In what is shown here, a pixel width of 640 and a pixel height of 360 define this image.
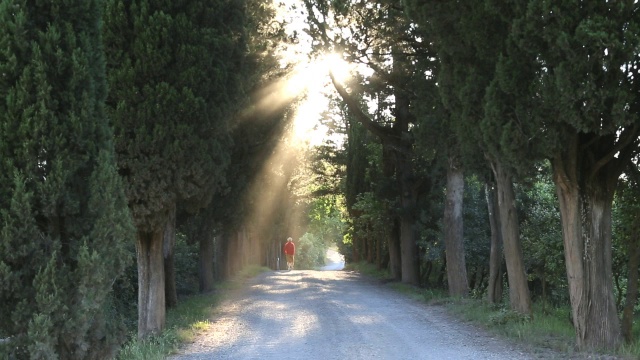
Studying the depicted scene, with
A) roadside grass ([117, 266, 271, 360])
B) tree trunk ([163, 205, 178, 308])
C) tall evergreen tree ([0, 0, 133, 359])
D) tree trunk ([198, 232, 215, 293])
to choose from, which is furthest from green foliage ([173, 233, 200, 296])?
tall evergreen tree ([0, 0, 133, 359])

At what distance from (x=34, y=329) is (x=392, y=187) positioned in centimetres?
1989

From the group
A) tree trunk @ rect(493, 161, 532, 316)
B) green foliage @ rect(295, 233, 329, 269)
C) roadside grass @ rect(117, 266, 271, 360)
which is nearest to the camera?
roadside grass @ rect(117, 266, 271, 360)

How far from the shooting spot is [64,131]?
21.1ft

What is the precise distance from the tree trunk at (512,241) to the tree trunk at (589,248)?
3227mm

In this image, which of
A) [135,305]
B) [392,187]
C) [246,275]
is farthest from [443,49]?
[246,275]

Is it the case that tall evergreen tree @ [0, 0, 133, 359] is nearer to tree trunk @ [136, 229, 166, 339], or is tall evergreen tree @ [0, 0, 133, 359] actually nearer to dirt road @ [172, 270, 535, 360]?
dirt road @ [172, 270, 535, 360]

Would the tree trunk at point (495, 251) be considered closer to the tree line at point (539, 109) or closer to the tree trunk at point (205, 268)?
the tree line at point (539, 109)

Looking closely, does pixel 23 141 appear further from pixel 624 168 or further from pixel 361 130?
pixel 361 130

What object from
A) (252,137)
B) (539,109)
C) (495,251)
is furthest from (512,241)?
(252,137)

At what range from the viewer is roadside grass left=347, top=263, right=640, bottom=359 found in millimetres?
9328

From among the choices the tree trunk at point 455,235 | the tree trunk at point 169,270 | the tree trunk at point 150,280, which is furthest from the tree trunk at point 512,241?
the tree trunk at point 169,270

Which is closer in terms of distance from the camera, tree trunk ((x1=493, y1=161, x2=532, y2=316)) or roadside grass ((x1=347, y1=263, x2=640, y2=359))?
roadside grass ((x1=347, y1=263, x2=640, y2=359))

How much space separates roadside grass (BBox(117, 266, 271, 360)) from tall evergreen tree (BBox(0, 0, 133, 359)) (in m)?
2.86

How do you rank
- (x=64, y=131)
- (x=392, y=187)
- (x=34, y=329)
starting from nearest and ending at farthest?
(x=34, y=329) < (x=64, y=131) < (x=392, y=187)
